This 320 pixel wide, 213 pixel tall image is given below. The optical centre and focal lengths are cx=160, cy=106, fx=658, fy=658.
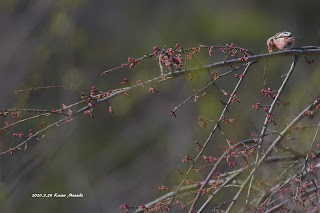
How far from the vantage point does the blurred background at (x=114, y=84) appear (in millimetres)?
8775

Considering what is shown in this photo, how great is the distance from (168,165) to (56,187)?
7.08 ft

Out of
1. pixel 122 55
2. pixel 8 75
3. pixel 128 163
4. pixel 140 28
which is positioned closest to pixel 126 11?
pixel 140 28

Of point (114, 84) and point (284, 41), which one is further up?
point (114, 84)

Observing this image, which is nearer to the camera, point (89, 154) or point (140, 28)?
point (89, 154)

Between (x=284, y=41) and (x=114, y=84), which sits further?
(x=114, y=84)

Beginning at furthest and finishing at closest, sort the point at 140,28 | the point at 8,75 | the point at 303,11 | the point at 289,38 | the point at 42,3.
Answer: the point at 303,11
the point at 140,28
the point at 42,3
the point at 8,75
the point at 289,38

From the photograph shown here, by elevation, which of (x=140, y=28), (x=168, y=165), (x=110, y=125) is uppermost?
(x=140, y=28)

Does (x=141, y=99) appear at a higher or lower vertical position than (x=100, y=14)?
lower

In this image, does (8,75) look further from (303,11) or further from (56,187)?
(303,11)

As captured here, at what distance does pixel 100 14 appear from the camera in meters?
14.6

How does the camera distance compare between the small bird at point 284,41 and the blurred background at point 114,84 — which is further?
the blurred background at point 114,84

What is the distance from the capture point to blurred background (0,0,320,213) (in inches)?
345

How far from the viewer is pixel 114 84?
12.9 m

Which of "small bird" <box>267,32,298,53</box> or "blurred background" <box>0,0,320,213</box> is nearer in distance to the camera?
"small bird" <box>267,32,298,53</box>
